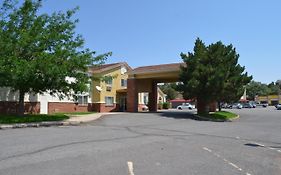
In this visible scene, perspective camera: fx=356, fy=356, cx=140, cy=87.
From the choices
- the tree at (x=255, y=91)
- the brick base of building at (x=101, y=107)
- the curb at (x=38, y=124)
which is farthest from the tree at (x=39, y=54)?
the tree at (x=255, y=91)

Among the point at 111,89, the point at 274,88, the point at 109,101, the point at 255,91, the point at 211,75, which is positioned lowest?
the point at 109,101

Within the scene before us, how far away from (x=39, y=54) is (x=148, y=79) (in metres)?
23.6

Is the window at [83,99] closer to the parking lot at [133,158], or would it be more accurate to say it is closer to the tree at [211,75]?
the tree at [211,75]

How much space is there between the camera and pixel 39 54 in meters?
25.5

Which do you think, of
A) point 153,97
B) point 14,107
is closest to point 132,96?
point 153,97

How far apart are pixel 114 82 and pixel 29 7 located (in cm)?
2192

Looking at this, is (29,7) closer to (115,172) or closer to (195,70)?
(195,70)

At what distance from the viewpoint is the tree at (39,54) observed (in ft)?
78.8

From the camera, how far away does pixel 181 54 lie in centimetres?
3859

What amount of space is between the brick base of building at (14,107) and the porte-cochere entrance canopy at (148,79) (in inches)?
520

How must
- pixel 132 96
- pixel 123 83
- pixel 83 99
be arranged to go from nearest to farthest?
pixel 83 99, pixel 132 96, pixel 123 83

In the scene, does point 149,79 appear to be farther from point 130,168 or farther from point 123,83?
point 130,168

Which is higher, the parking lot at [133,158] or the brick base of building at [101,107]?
the brick base of building at [101,107]

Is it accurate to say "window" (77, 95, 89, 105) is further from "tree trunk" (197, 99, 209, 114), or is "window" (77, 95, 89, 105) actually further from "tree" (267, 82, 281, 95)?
"tree" (267, 82, 281, 95)
